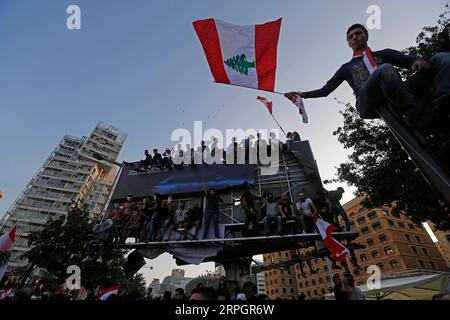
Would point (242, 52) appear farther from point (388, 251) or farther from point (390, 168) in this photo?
point (388, 251)

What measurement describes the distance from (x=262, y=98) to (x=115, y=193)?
10.6m

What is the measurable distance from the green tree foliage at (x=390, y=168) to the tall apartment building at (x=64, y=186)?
50329 millimetres

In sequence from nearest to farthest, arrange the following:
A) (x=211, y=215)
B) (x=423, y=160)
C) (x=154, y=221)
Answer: (x=423, y=160), (x=211, y=215), (x=154, y=221)

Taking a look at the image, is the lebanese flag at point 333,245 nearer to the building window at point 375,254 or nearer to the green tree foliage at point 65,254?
the green tree foliage at point 65,254

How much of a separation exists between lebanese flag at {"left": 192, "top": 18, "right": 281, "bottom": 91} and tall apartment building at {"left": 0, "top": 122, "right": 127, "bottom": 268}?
5150cm

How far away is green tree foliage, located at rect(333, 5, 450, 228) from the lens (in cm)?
1019

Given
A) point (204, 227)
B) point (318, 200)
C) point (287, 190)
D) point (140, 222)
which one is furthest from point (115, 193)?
point (318, 200)

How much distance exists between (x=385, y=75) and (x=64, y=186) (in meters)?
70.2

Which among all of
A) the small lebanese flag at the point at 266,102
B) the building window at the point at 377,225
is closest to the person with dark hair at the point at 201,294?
the small lebanese flag at the point at 266,102

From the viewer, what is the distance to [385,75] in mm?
2186

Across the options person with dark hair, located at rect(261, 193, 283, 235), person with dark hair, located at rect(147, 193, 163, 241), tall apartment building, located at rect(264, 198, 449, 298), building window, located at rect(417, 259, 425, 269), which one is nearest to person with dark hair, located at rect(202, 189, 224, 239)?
person with dark hair, located at rect(261, 193, 283, 235)

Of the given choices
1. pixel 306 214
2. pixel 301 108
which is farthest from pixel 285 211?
pixel 301 108
